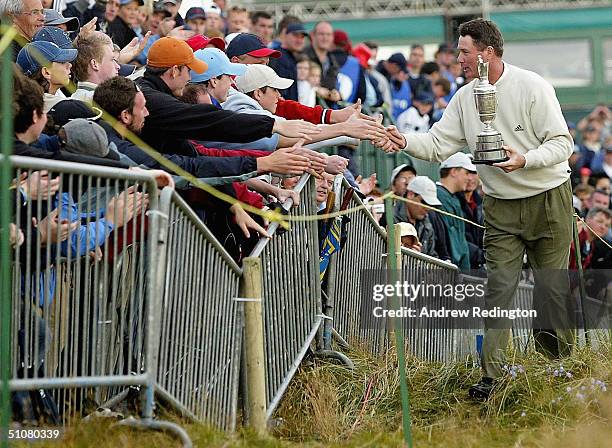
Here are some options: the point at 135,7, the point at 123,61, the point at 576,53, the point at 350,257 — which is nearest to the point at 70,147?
the point at 350,257

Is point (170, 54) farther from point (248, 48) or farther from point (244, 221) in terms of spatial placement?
point (248, 48)

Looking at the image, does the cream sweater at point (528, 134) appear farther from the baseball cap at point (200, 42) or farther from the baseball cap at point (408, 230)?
the baseball cap at point (408, 230)

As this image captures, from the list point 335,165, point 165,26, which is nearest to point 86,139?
point 335,165

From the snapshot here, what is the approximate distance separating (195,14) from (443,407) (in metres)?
5.86

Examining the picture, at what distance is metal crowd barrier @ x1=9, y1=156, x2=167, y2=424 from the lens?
5934 mm

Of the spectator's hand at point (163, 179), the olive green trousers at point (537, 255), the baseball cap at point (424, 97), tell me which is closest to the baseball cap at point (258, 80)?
the olive green trousers at point (537, 255)

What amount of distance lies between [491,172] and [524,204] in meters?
0.31

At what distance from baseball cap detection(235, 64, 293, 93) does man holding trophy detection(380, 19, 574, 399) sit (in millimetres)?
874

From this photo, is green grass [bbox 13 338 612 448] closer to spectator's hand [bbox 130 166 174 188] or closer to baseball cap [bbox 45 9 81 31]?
spectator's hand [bbox 130 166 174 188]

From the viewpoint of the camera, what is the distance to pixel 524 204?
874 cm

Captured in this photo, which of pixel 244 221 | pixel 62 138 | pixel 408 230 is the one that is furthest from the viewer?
pixel 408 230

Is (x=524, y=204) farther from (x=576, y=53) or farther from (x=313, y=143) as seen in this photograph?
(x=576, y=53)

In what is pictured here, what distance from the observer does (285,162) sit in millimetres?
7527

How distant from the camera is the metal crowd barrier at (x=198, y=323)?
6.40 metres
